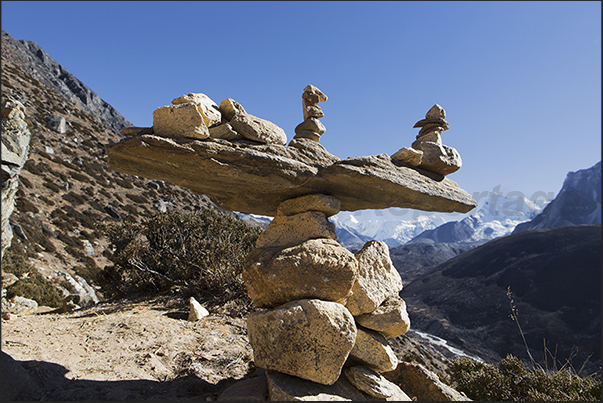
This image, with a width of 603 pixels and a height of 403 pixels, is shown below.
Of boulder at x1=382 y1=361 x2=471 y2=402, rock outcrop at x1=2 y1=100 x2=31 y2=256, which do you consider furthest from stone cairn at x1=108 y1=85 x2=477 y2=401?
rock outcrop at x1=2 y1=100 x2=31 y2=256

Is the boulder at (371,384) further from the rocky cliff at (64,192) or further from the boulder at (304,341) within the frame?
the rocky cliff at (64,192)

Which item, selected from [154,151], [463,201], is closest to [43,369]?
[154,151]

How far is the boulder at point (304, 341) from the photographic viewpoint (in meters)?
3.47

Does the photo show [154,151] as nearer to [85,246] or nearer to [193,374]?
[193,374]

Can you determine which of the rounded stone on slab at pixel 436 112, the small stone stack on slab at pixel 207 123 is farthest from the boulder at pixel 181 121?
the rounded stone on slab at pixel 436 112

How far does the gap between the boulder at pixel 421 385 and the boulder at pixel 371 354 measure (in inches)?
25.4

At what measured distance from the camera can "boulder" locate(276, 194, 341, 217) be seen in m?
4.45

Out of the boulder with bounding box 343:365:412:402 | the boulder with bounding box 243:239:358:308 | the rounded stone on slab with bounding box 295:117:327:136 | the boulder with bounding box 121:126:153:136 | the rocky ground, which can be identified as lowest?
the rocky ground

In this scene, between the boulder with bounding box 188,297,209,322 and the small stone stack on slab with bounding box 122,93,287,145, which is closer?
the small stone stack on slab with bounding box 122,93,287,145

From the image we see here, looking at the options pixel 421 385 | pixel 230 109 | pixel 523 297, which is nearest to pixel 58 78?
pixel 230 109

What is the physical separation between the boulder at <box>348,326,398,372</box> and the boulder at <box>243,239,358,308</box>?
0.72 meters

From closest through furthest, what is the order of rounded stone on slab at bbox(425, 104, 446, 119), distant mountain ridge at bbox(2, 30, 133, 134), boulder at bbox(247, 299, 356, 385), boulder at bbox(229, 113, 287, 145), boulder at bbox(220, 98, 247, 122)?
boulder at bbox(247, 299, 356, 385)
boulder at bbox(229, 113, 287, 145)
boulder at bbox(220, 98, 247, 122)
rounded stone on slab at bbox(425, 104, 446, 119)
distant mountain ridge at bbox(2, 30, 133, 134)

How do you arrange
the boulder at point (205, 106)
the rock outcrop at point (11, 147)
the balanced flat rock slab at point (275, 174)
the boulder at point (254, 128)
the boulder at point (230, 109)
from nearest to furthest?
1. the balanced flat rock slab at point (275, 174)
2. the boulder at point (205, 106)
3. the boulder at point (254, 128)
4. the boulder at point (230, 109)
5. the rock outcrop at point (11, 147)

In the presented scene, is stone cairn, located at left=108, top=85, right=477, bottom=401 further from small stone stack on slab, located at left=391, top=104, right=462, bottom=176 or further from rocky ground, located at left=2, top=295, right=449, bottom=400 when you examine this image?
rocky ground, located at left=2, top=295, right=449, bottom=400
